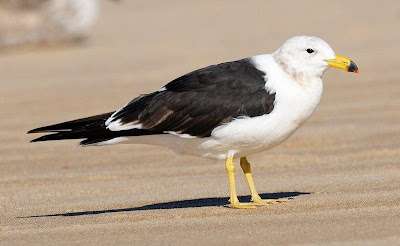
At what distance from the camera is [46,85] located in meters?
12.4

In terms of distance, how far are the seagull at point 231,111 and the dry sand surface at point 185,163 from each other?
1.37 feet

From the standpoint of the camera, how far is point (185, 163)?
7965 mm


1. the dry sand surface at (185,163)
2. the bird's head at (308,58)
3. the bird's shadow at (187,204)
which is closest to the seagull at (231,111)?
the bird's head at (308,58)

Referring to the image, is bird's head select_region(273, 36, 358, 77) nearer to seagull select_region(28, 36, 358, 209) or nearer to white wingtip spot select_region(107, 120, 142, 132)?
seagull select_region(28, 36, 358, 209)

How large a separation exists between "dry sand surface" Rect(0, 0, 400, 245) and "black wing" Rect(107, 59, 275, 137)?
0.54 metres

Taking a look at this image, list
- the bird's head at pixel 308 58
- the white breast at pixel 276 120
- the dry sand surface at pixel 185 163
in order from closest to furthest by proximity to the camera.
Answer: the dry sand surface at pixel 185 163 < the white breast at pixel 276 120 < the bird's head at pixel 308 58

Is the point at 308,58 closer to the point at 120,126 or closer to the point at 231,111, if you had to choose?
the point at 231,111

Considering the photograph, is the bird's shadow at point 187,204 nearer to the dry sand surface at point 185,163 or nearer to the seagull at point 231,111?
the dry sand surface at point 185,163

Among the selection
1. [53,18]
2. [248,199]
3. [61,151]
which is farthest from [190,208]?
[53,18]

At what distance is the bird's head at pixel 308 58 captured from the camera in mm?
6230

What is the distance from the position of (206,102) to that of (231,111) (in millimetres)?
183

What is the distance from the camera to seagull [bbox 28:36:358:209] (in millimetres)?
6090

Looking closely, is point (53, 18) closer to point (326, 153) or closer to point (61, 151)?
point (61, 151)

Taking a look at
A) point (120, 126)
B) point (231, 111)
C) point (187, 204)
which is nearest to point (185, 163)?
point (187, 204)
